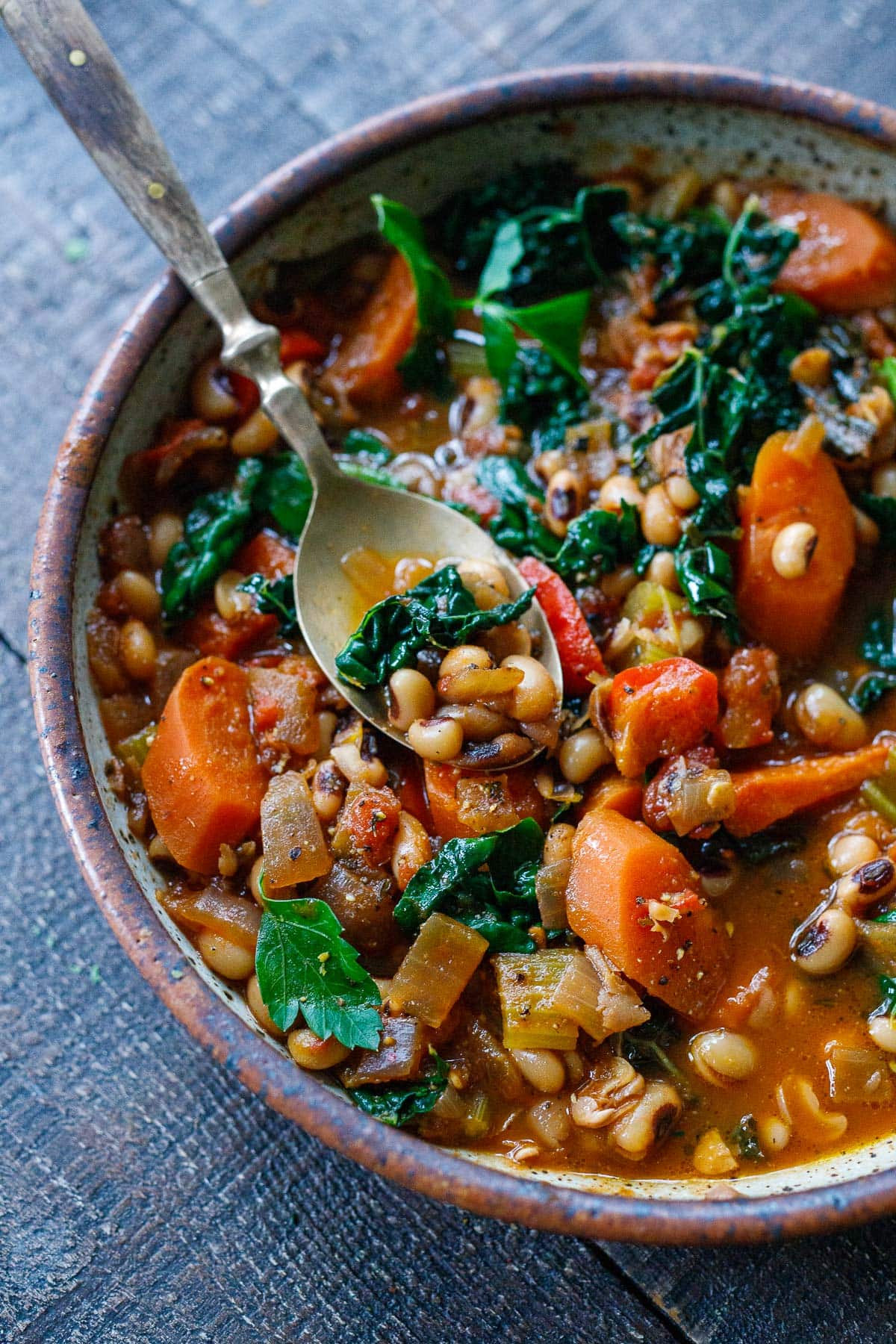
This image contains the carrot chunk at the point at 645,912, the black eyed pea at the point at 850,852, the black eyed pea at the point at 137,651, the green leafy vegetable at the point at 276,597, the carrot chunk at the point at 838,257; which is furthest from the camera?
the carrot chunk at the point at 838,257

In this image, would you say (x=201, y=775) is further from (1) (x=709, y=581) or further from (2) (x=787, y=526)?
(2) (x=787, y=526)

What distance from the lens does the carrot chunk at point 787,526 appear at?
3.57 metres

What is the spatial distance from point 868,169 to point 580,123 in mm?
966

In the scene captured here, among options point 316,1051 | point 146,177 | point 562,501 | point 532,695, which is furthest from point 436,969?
point 146,177

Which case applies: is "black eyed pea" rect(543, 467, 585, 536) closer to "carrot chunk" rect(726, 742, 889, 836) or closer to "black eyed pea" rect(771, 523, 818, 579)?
"black eyed pea" rect(771, 523, 818, 579)

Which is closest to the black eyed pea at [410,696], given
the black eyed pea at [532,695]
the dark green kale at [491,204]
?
the black eyed pea at [532,695]

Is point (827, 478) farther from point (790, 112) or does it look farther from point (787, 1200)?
point (787, 1200)

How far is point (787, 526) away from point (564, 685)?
824 mm

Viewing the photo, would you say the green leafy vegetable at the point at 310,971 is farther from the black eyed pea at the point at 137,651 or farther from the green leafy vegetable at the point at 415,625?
the black eyed pea at the point at 137,651

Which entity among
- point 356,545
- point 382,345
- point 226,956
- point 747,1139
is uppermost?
point 382,345

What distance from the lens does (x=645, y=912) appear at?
311 cm

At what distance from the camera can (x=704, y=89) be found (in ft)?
12.6

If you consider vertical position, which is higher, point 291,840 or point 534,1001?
point 291,840

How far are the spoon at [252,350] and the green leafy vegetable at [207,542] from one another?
0.22m
